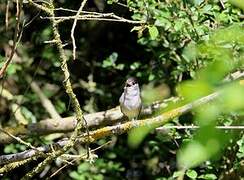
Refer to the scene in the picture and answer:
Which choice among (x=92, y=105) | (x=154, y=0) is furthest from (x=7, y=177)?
(x=154, y=0)

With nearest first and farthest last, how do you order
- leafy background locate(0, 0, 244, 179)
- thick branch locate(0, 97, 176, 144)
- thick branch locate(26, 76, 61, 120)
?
leafy background locate(0, 0, 244, 179) < thick branch locate(0, 97, 176, 144) < thick branch locate(26, 76, 61, 120)

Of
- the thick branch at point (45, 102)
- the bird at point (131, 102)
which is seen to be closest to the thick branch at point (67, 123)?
the bird at point (131, 102)

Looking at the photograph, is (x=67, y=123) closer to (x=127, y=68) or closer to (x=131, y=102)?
(x=131, y=102)

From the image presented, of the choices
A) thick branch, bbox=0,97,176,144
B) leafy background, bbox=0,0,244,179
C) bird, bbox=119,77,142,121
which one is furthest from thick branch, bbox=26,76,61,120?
bird, bbox=119,77,142,121

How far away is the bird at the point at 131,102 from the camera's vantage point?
2982 mm

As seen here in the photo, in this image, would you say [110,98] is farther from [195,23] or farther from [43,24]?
[195,23]

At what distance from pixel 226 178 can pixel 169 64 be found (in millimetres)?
945

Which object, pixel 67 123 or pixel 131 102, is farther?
pixel 67 123

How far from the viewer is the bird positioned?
2982 millimetres

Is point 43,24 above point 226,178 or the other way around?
above

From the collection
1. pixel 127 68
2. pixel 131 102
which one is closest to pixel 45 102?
pixel 127 68

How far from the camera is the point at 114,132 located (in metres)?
2.10

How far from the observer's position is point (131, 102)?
3.01 meters

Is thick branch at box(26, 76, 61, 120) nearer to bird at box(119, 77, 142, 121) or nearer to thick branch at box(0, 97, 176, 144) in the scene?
thick branch at box(0, 97, 176, 144)
